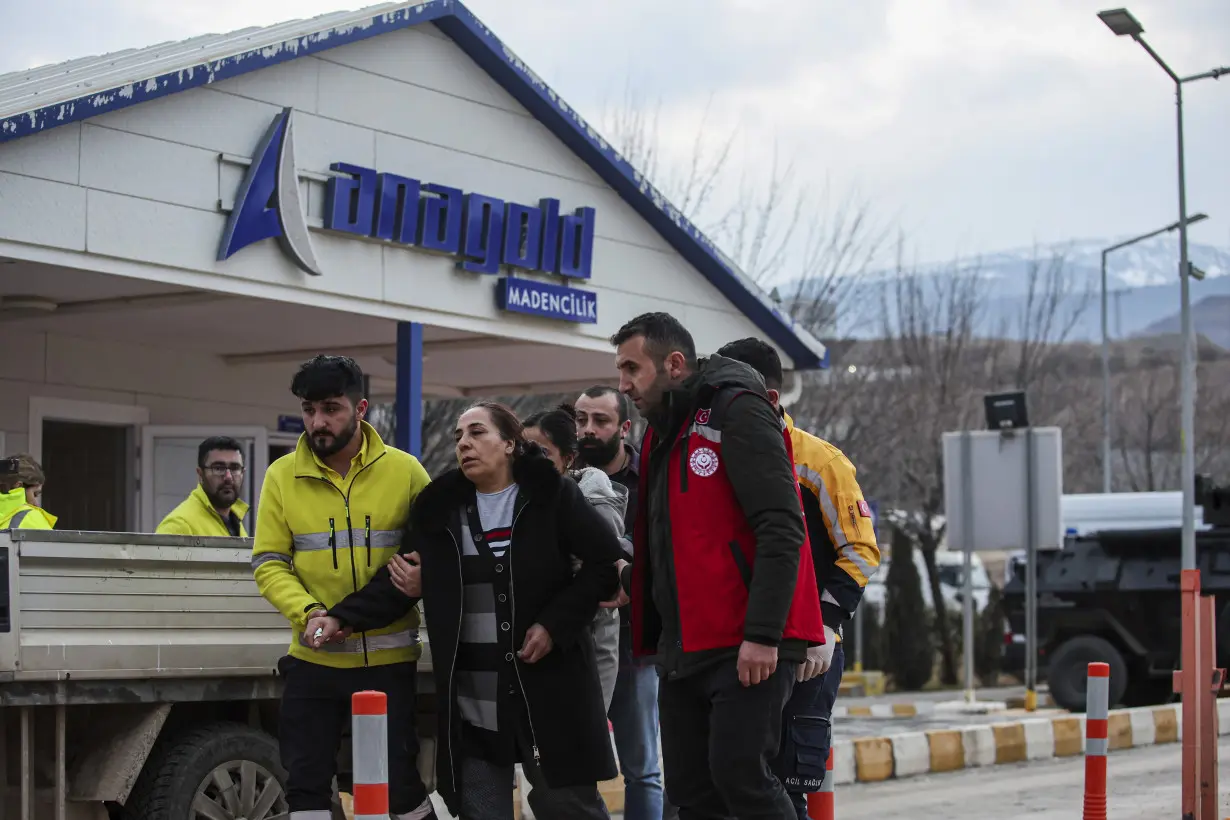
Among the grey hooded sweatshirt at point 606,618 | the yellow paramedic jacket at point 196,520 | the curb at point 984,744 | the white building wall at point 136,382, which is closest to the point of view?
the grey hooded sweatshirt at point 606,618

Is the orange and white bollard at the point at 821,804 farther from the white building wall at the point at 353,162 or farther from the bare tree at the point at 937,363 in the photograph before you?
the bare tree at the point at 937,363

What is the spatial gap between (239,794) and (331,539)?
1.44 meters

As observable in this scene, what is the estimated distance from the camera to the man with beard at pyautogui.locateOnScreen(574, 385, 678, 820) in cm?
684

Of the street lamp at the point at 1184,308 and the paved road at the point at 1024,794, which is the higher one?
the street lamp at the point at 1184,308

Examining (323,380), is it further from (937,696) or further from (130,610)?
(937,696)

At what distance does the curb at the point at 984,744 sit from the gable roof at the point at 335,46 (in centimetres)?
461

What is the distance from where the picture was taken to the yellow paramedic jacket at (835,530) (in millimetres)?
5953

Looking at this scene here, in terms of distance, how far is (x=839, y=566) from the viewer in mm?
5992

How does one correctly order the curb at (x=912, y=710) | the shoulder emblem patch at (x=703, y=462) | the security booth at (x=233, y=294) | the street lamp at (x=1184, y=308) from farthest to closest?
1. the street lamp at (x=1184, y=308)
2. the curb at (x=912, y=710)
3. the security booth at (x=233, y=294)
4. the shoulder emblem patch at (x=703, y=462)

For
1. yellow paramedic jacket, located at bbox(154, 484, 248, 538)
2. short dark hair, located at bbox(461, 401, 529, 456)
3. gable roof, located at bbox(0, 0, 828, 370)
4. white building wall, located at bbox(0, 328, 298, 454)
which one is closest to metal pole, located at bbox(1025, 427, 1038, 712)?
gable roof, located at bbox(0, 0, 828, 370)

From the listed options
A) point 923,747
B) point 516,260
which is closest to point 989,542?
point 923,747

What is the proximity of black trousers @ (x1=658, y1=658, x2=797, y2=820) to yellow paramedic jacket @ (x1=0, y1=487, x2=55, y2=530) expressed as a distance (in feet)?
11.6

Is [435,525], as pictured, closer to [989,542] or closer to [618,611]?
[618,611]

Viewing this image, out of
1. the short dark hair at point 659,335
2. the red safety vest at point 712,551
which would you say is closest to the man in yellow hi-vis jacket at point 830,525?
the short dark hair at point 659,335
